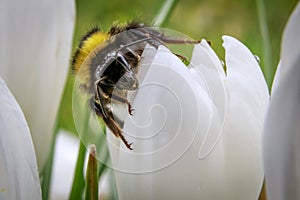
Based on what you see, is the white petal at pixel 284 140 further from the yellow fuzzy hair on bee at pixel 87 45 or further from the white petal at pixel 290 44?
the yellow fuzzy hair on bee at pixel 87 45

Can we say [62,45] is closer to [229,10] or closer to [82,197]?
[82,197]

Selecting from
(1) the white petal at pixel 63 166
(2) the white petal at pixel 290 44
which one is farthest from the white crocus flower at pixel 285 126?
(1) the white petal at pixel 63 166

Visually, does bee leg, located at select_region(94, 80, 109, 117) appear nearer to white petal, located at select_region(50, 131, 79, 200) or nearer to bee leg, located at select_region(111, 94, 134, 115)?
bee leg, located at select_region(111, 94, 134, 115)

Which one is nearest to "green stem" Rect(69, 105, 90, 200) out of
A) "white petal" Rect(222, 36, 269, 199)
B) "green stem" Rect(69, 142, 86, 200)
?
"green stem" Rect(69, 142, 86, 200)

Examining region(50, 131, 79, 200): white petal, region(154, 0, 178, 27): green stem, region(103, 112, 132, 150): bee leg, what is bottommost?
region(50, 131, 79, 200): white petal

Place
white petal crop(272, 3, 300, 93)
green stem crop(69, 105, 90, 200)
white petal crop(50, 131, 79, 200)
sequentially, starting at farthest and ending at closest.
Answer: white petal crop(50, 131, 79, 200), green stem crop(69, 105, 90, 200), white petal crop(272, 3, 300, 93)

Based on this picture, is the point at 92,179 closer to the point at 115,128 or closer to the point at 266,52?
the point at 115,128
